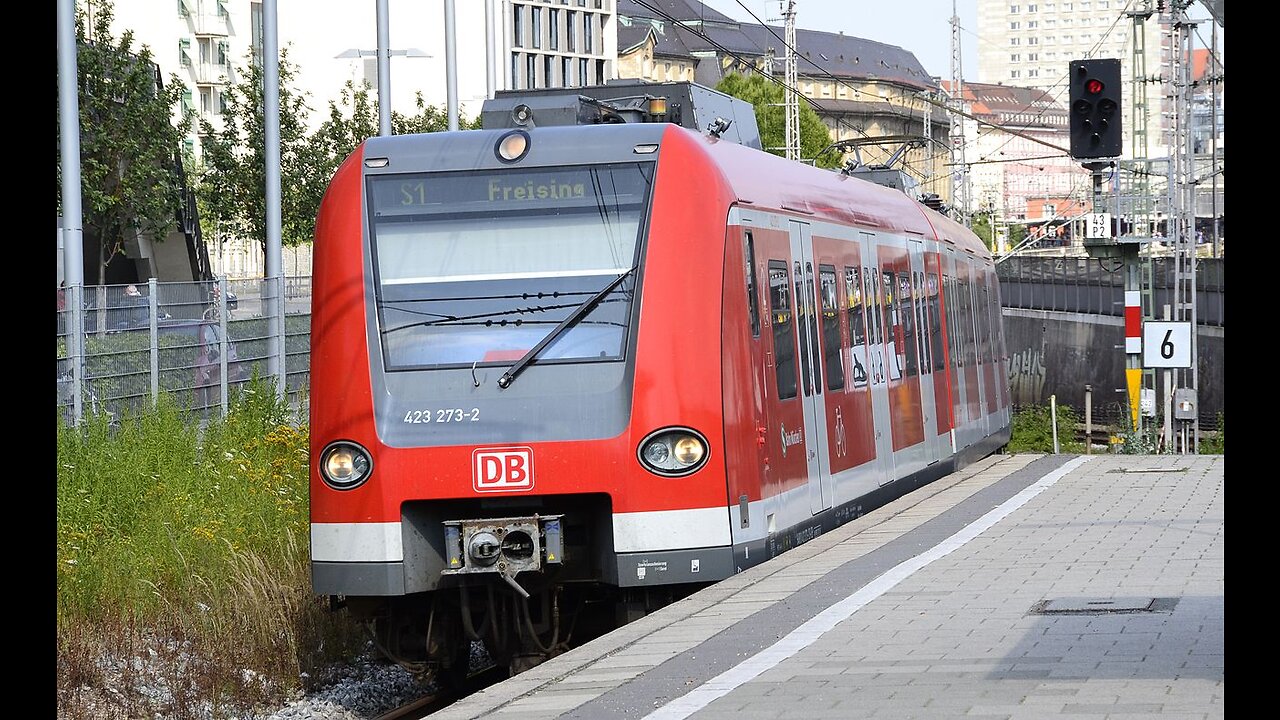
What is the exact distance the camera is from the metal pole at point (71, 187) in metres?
15.8

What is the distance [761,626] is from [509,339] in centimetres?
212

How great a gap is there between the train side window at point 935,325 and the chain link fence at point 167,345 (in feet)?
19.3

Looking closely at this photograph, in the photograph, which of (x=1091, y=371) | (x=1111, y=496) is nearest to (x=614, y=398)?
(x=1111, y=496)

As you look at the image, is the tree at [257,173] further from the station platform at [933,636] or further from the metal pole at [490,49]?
the station platform at [933,636]

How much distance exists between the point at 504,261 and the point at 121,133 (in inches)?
1053

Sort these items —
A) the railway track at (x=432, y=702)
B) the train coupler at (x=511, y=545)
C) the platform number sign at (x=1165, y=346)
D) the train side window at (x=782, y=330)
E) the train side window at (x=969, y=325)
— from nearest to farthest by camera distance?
the train coupler at (x=511, y=545) → the railway track at (x=432, y=702) → the train side window at (x=782, y=330) → the train side window at (x=969, y=325) → the platform number sign at (x=1165, y=346)

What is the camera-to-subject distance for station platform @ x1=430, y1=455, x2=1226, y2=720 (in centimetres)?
701

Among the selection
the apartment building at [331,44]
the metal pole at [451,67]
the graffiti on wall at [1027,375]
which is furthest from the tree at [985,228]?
the metal pole at [451,67]

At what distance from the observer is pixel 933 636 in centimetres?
848

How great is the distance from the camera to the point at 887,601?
9.62m

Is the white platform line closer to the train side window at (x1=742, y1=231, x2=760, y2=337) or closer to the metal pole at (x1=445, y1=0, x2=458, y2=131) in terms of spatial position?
the train side window at (x1=742, y1=231, x2=760, y2=337)

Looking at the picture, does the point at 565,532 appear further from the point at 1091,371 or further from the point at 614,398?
the point at 1091,371

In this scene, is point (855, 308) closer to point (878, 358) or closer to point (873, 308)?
point (873, 308)

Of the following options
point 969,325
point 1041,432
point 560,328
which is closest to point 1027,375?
point 1041,432
